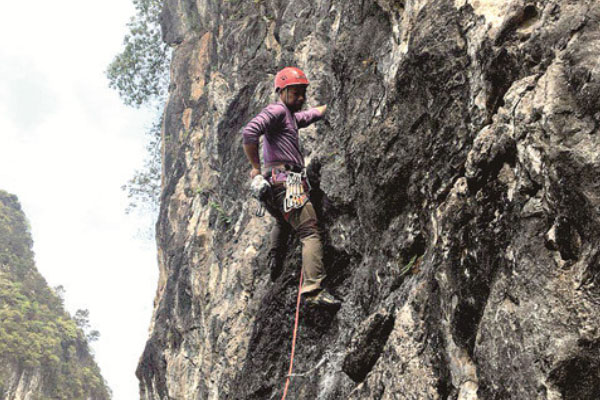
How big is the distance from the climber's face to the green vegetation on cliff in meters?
27.5

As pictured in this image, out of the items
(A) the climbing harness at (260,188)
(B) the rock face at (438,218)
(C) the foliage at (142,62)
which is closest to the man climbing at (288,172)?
(A) the climbing harness at (260,188)

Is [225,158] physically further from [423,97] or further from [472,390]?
[472,390]

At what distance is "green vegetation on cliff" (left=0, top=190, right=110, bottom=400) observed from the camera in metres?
29.2

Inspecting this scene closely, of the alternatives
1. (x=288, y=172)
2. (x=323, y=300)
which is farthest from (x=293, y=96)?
(x=323, y=300)

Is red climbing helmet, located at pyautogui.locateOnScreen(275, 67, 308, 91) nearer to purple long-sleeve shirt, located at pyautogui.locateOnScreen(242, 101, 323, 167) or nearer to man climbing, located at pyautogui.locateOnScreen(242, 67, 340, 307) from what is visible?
man climbing, located at pyautogui.locateOnScreen(242, 67, 340, 307)

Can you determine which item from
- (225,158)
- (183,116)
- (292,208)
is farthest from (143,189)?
(292,208)

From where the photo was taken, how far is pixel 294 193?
5.75 metres

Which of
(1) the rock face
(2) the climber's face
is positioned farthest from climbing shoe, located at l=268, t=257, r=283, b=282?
(2) the climber's face

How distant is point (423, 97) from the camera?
434cm

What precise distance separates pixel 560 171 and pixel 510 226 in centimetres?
49

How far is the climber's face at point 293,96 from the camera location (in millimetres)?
6152

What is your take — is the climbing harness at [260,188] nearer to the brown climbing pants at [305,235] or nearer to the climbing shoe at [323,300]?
the brown climbing pants at [305,235]

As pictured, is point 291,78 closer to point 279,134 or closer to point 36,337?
point 279,134

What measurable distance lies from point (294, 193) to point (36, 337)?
1232 inches
